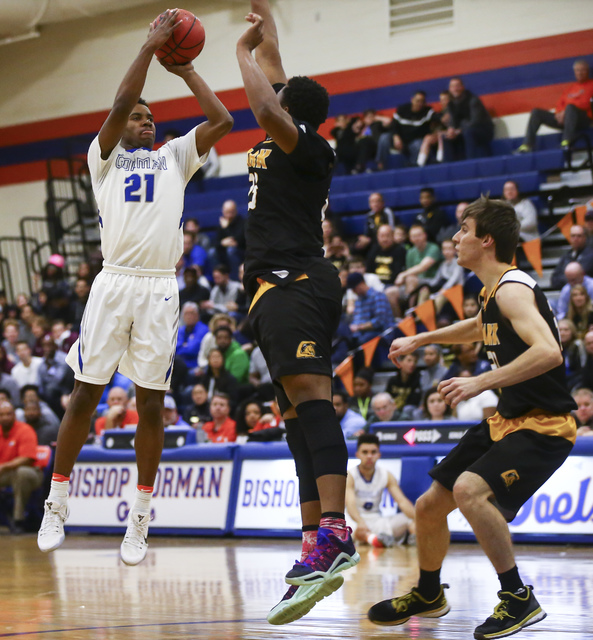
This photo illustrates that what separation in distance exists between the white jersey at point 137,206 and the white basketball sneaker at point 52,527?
1.29m

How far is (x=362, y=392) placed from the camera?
11.4 m

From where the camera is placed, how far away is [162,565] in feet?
25.4

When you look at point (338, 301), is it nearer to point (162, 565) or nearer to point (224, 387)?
point (162, 565)

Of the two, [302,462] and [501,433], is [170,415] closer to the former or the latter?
[302,462]

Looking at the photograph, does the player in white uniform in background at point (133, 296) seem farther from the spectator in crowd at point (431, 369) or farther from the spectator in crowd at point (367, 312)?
the spectator in crowd at point (367, 312)

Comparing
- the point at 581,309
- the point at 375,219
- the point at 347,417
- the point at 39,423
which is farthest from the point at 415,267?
the point at 39,423

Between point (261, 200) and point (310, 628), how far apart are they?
6.39 ft

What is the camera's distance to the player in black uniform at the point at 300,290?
4219 mm

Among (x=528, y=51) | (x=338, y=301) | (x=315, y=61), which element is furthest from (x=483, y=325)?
(x=315, y=61)

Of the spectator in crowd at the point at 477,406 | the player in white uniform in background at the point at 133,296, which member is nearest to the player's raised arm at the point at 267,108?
the player in white uniform in background at the point at 133,296

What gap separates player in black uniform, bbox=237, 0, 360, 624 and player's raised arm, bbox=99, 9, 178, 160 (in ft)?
1.98

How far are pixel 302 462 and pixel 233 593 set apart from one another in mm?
1645

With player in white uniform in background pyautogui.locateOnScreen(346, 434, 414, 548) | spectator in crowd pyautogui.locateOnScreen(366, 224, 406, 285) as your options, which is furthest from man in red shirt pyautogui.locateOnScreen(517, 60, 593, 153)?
player in white uniform in background pyautogui.locateOnScreen(346, 434, 414, 548)

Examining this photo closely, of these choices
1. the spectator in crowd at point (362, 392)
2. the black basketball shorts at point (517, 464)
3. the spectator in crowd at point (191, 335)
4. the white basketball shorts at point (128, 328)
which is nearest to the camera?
the black basketball shorts at point (517, 464)
